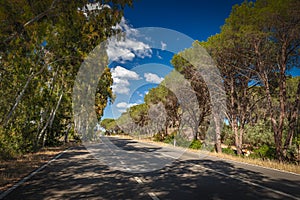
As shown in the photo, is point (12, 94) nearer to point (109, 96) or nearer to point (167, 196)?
point (167, 196)

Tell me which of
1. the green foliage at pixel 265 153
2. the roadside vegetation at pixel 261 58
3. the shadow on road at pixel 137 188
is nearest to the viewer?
the shadow on road at pixel 137 188

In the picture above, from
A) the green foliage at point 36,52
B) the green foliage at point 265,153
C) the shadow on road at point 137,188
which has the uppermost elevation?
the green foliage at point 36,52

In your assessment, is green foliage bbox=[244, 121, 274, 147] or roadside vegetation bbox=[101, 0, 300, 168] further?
green foliage bbox=[244, 121, 274, 147]

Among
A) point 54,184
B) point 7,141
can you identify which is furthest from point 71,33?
point 7,141

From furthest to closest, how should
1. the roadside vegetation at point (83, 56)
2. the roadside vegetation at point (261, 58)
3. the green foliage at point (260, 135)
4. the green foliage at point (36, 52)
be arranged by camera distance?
the green foliage at point (260, 135) → the roadside vegetation at point (261, 58) → the roadside vegetation at point (83, 56) → the green foliage at point (36, 52)

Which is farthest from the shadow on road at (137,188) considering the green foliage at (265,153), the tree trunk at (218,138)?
the tree trunk at (218,138)

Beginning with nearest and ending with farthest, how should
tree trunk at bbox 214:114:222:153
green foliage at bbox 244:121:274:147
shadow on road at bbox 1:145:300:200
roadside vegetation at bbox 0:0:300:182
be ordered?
shadow on road at bbox 1:145:300:200 < roadside vegetation at bbox 0:0:300:182 < tree trunk at bbox 214:114:222:153 < green foliage at bbox 244:121:274:147

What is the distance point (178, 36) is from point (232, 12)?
4.33m

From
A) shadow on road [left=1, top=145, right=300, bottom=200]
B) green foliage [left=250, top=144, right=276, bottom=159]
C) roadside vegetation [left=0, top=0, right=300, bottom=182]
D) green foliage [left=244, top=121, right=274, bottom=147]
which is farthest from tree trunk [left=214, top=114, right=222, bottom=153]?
shadow on road [left=1, top=145, right=300, bottom=200]

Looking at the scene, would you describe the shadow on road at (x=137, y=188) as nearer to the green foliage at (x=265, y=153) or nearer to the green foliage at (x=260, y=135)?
the green foliage at (x=265, y=153)

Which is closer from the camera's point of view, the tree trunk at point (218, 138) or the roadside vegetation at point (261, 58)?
the roadside vegetation at point (261, 58)

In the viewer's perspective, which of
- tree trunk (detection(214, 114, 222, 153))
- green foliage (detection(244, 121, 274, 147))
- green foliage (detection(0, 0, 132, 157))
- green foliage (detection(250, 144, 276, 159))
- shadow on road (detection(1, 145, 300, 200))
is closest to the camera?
shadow on road (detection(1, 145, 300, 200))

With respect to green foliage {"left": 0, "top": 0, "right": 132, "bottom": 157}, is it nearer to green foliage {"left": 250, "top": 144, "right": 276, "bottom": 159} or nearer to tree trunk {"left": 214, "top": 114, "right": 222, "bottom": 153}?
tree trunk {"left": 214, "top": 114, "right": 222, "bottom": 153}

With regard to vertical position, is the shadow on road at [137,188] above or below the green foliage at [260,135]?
below
